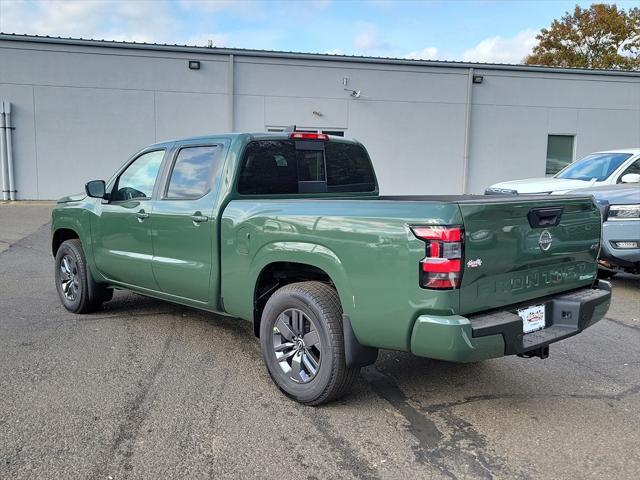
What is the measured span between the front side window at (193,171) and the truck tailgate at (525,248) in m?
2.29

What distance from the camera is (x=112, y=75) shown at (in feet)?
55.2

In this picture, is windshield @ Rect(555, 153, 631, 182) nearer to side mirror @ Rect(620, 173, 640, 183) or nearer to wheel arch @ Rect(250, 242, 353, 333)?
side mirror @ Rect(620, 173, 640, 183)

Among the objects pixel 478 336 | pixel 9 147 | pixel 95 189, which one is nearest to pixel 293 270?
pixel 478 336

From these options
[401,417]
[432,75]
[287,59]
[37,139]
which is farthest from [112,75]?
[401,417]

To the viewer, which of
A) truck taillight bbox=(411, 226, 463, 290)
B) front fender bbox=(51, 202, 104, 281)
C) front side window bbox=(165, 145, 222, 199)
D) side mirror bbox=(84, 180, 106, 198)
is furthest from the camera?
front fender bbox=(51, 202, 104, 281)

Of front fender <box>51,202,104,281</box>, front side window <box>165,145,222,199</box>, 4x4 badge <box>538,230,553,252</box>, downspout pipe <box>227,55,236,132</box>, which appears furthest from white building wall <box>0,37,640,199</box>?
4x4 badge <box>538,230,553,252</box>

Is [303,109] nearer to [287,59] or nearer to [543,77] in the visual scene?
[287,59]

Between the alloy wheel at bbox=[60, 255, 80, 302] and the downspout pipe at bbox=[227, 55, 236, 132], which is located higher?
the downspout pipe at bbox=[227, 55, 236, 132]

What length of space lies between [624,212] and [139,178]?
5632mm

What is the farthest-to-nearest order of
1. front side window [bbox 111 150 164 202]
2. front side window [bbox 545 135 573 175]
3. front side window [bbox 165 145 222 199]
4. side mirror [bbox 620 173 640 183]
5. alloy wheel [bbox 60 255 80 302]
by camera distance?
front side window [bbox 545 135 573 175]
side mirror [bbox 620 173 640 183]
alloy wheel [bbox 60 255 80 302]
front side window [bbox 111 150 164 202]
front side window [bbox 165 145 222 199]

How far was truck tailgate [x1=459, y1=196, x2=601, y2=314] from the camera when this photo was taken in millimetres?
3248

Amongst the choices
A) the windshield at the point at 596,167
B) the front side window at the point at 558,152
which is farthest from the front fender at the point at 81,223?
the front side window at the point at 558,152

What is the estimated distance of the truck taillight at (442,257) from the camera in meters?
3.13

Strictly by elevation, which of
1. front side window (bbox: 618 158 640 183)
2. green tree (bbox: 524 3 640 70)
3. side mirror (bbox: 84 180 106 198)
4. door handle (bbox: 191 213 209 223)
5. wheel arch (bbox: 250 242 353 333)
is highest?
green tree (bbox: 524 3 640 70)
